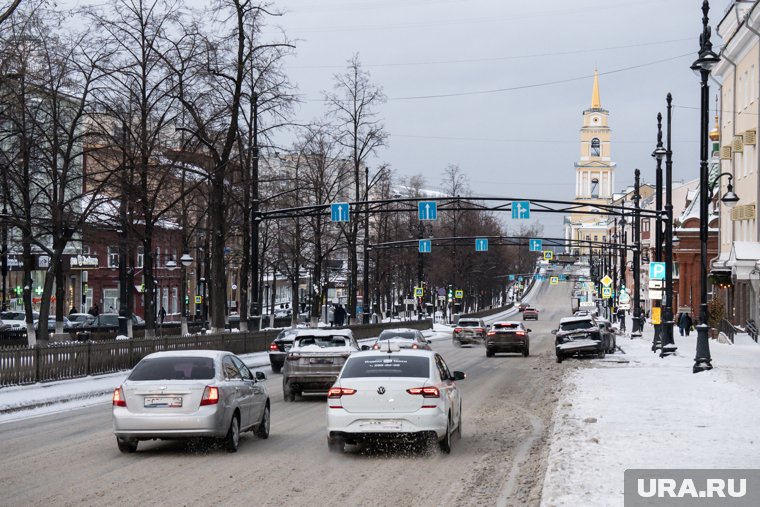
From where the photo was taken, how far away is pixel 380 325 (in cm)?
6500

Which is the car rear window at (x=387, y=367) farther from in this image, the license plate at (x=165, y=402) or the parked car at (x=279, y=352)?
the parked car at (x=279, y=352)

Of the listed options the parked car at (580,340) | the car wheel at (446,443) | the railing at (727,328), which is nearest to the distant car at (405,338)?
the parked car at (580,340)

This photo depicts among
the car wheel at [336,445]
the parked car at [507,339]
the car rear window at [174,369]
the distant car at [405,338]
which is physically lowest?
the parked car at [507,339]

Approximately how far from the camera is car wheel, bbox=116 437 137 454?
1574cm

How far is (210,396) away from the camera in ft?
51.0

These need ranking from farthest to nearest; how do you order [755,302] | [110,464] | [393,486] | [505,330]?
[755,302] → [505,330] → [110,464] → [393,486]

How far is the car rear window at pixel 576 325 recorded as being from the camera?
42.1 meters

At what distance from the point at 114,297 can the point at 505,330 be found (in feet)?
173

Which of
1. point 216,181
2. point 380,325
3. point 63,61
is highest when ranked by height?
point 63,61

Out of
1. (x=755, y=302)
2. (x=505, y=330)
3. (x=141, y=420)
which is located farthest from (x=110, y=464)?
(x=755, y=302)

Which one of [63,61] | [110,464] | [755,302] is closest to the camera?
[110,464]

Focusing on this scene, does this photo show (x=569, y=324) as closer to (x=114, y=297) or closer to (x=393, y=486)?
(x=393, y=486)

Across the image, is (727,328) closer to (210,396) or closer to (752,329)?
(752,329)

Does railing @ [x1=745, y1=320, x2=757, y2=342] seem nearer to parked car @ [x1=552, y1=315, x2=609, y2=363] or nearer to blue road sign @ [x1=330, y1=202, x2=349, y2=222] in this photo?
parked car @ [x1=552, y1=315, x2=609, y2=363]
